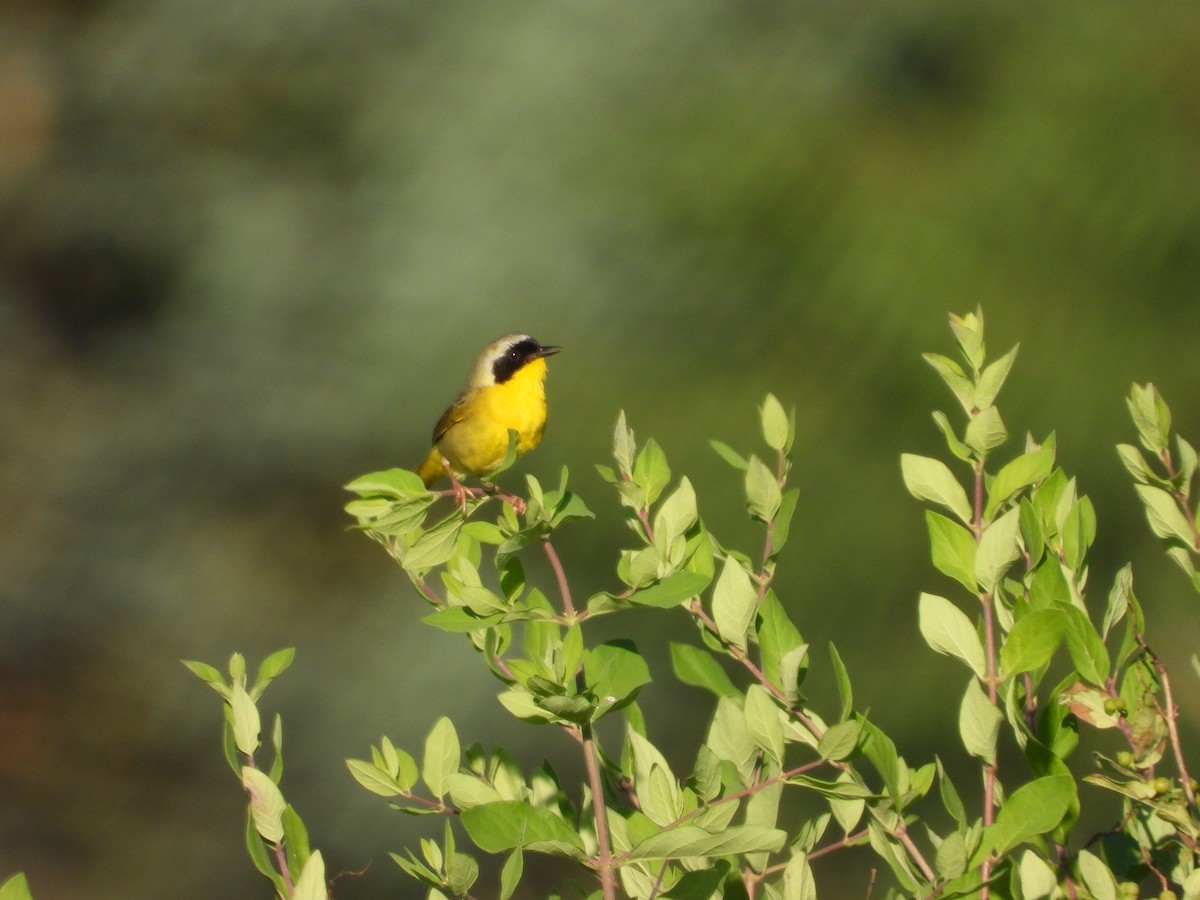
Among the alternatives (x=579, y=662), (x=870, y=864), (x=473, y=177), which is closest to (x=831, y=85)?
(x=473, y=177)

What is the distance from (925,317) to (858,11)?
1.44 ft

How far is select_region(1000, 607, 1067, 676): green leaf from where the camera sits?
0.64m

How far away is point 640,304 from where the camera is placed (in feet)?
5.82

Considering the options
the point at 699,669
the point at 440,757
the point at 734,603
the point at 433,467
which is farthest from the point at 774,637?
the point at 433,467

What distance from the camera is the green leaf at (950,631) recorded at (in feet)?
2.32

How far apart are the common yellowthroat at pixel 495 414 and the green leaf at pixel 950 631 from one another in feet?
3.48

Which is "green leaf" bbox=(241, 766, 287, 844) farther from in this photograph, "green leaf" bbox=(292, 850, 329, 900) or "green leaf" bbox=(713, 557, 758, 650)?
"green leaf" bbox=(713, 557, 758, 650)

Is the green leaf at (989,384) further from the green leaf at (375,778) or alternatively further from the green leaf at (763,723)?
the green leaf at (375,778)

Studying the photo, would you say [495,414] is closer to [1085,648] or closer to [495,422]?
[495,422]

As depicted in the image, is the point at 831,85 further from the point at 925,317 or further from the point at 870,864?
the point at 870,864

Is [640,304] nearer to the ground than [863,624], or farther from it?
farther from it

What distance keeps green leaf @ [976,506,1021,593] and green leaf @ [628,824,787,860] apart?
19 centimetres

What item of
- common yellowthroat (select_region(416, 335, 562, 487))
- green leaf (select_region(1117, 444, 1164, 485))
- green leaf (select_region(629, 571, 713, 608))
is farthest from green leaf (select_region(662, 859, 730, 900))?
common yellowthroat (select_region(416, 335, 562, 487))

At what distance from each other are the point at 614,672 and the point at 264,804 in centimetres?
21
